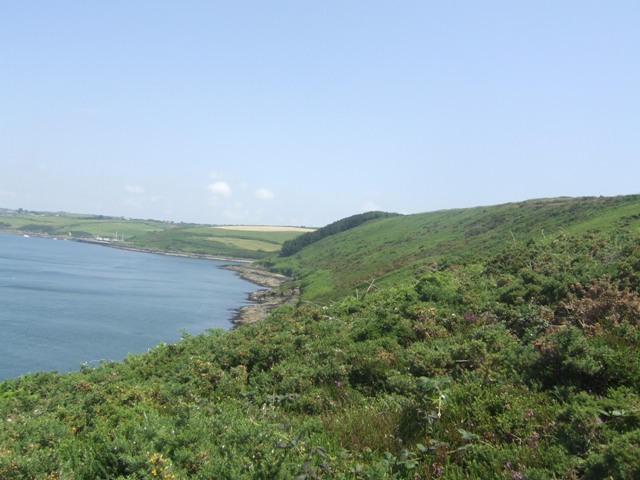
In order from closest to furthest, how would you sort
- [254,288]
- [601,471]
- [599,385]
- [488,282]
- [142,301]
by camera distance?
[601,471], [599,385], [488,282], [142,301], [254,288]

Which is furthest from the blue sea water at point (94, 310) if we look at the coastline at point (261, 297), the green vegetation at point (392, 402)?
the green vegetation at point (392, 402)

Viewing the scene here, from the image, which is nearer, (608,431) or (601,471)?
(601,471)

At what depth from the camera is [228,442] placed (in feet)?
23.3

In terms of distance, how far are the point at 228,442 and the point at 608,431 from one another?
541 centimetres

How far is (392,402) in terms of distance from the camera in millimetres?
8977

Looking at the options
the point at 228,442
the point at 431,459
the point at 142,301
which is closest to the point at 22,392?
the point at 228,442

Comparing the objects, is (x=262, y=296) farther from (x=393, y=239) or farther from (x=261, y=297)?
(x=393, y=239)

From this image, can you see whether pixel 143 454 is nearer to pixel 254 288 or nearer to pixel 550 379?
pixel 550 379

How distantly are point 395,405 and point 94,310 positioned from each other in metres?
84.5

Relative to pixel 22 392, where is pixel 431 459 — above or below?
above

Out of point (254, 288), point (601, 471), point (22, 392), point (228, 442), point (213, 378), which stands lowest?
point (254, 288)

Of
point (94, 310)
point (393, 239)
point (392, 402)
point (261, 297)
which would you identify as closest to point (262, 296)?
point (261, 297)

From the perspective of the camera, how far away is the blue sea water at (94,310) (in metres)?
54.2

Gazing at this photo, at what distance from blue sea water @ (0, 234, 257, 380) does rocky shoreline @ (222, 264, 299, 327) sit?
3.17 meters
